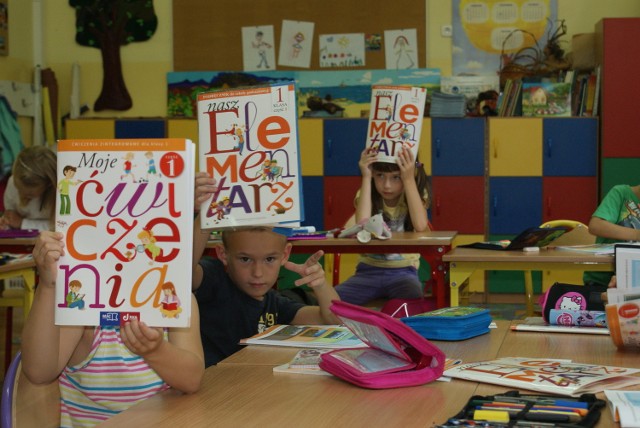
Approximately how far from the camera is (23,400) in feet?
5.84

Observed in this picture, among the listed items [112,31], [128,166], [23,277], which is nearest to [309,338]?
[128,166]

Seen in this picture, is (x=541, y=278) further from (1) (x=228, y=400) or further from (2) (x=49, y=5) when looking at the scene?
(1) (x=228, y=400)

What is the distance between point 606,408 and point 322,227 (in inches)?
229

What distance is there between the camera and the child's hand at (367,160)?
4.27 m

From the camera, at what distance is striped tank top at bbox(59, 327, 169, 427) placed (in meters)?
1.80

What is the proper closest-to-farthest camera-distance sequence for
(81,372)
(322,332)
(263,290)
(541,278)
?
(81,372)
(322,332)
(263,290)
(541,278)

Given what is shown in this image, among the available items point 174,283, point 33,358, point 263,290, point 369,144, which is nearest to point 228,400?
point 174,283

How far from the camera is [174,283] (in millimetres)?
1424

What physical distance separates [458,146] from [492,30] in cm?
101

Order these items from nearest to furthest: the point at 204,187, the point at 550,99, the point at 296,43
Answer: the point at 204,187 → the point at 550,99 → the point at 296,43

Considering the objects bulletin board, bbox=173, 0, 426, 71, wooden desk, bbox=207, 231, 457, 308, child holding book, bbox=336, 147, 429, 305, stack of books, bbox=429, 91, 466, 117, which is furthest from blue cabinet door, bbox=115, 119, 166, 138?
wooden desk, bbox=207, 231, 457, 308

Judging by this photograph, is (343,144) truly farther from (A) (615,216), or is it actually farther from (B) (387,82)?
(A) (615,216)

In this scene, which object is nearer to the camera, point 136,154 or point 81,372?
point 136,154

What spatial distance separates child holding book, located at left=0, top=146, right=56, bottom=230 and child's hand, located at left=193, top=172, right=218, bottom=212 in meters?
2.48
